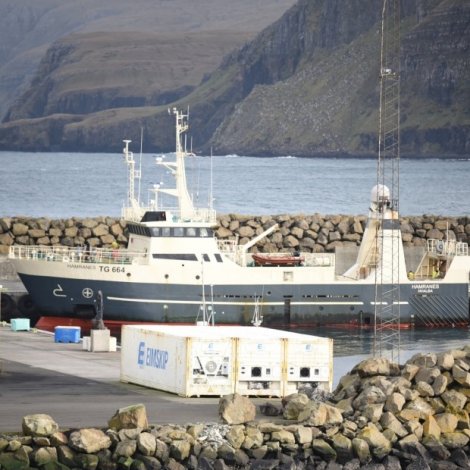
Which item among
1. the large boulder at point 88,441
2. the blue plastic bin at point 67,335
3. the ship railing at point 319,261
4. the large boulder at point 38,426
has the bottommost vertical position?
the large boulder at point 88,441

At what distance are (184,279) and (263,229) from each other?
13941 millimetres

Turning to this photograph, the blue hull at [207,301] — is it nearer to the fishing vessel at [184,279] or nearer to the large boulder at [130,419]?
the fishing vessel at [184,279]

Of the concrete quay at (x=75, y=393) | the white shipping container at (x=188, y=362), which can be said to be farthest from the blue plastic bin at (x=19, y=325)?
the white shipping container at (x=188, y=362)

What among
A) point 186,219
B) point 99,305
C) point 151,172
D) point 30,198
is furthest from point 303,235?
point 151,172

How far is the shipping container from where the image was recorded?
31969 millimetres

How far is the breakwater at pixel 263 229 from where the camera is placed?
6612 cm

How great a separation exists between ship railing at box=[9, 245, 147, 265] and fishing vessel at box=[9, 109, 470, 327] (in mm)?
42

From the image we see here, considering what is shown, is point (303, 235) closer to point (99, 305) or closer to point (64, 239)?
point (64, 239)

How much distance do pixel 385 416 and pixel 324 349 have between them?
4214 millimetres

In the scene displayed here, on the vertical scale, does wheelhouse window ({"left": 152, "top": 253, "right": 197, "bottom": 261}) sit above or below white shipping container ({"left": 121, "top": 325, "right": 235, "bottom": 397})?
above

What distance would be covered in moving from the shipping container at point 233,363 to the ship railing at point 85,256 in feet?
73.0

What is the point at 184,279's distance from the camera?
55.3 meters

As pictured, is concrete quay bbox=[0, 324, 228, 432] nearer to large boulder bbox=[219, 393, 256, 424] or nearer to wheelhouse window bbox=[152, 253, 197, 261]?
large boulder bbox=[219, 393, 256, 424]

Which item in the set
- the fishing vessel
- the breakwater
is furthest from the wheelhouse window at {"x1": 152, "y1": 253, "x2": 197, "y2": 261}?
the breakwater
